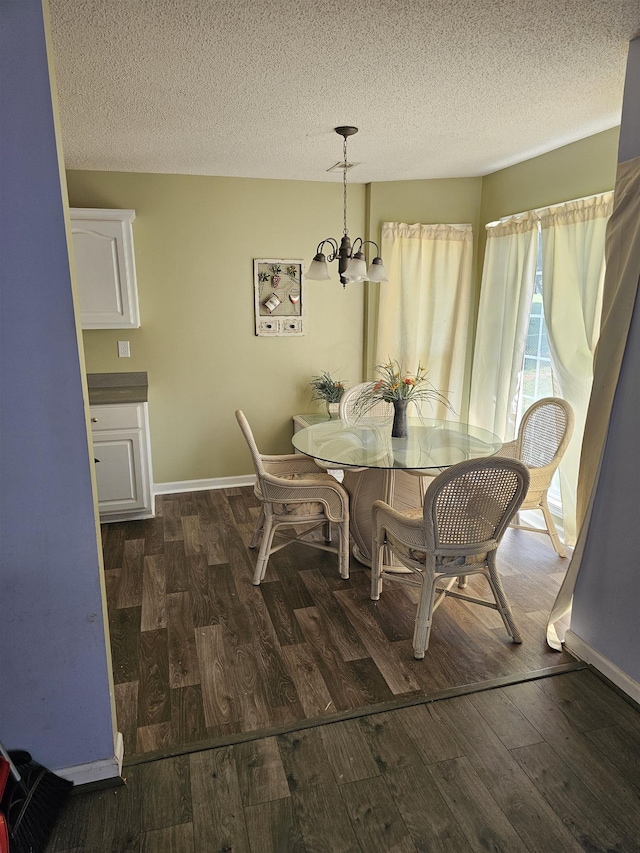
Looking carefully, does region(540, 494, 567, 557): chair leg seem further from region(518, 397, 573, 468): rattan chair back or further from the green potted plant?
the green potted plant

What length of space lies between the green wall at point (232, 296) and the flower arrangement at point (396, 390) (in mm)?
386

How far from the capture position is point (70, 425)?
5.29 ft

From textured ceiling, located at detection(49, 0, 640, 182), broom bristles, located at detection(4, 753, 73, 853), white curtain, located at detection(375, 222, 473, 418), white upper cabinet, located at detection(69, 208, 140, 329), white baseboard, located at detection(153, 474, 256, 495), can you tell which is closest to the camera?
broom bristles, located at detection(4, 753, 73, 853)

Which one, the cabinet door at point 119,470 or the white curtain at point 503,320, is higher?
the white curtain at point 503,320

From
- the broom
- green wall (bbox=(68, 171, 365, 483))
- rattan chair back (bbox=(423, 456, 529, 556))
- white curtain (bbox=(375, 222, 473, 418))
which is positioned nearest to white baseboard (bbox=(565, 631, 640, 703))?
rattan chair back (bbox=(423, 456, 529, 556))

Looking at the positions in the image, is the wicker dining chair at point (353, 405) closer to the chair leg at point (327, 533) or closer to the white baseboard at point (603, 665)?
the chair leg at point (327, 533)

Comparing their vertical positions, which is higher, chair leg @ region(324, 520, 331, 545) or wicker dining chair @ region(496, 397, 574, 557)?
wicker dining chair @ region(496, 397, 574, 557)

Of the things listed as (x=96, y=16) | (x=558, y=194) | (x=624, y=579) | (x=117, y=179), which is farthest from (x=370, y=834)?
(x=117, y=179)

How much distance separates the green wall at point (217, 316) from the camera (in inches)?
166

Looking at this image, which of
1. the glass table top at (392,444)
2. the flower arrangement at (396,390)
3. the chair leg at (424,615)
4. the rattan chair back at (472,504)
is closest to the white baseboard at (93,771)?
the chair leg at (424,615)

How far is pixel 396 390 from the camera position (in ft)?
10.6

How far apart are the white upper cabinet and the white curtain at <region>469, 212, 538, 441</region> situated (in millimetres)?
2624

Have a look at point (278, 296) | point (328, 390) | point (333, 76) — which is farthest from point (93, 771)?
point (278, 296)

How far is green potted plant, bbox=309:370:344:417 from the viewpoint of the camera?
4.62 m
